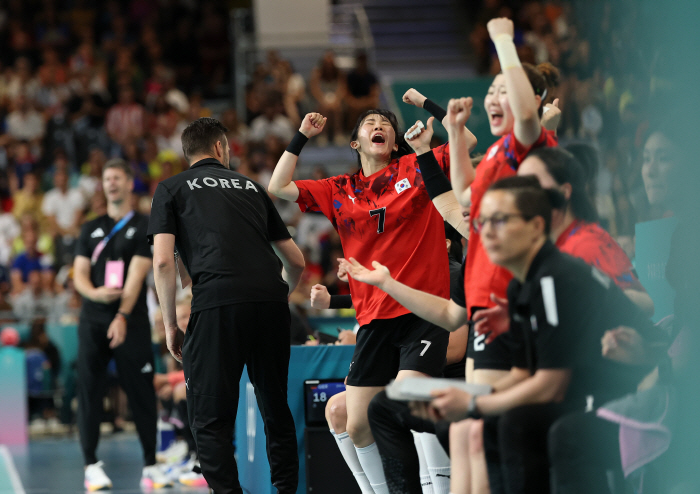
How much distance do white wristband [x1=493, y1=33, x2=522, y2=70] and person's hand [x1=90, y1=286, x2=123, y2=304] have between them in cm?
436

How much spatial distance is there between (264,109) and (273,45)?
93.0 inches

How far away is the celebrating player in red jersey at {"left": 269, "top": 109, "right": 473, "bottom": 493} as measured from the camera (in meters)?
4.21

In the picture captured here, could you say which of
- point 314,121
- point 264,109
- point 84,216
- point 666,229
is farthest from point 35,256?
point 666,229

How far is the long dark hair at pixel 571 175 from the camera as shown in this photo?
118 inches

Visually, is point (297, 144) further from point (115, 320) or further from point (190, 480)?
point (190, 480)

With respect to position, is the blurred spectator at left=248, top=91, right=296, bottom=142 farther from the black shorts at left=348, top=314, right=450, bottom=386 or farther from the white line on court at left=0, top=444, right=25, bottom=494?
the black shorts at left=348, top=314, right=450, bottom=386

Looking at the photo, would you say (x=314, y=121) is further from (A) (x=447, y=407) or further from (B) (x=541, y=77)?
(A) (x=447, y=407)

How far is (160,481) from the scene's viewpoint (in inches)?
257

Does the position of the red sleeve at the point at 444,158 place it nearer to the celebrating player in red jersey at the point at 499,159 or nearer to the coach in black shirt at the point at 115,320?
the celebrating player in red jersey at the point at 499,159

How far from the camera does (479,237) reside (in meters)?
3.26

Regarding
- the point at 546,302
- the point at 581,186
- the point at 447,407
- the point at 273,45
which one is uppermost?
the point at 273,45

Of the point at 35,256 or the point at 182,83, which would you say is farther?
the point at 182,83

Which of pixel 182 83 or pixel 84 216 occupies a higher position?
pixel 182 83

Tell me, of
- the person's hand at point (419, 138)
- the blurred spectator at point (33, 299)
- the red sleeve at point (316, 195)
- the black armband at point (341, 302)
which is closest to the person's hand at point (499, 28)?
the person's hand at point (419, 138)
